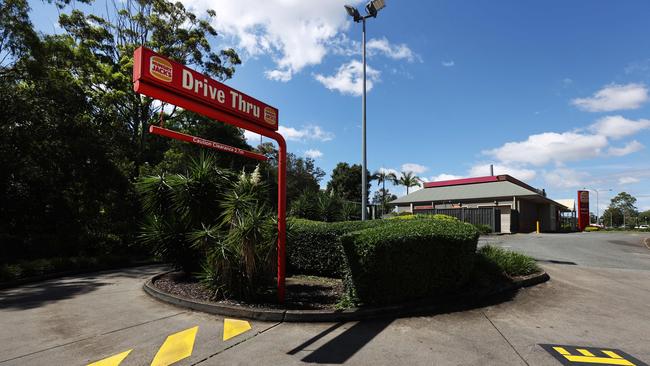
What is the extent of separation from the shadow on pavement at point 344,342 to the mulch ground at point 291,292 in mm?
886

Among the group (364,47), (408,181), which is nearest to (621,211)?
(408,181)

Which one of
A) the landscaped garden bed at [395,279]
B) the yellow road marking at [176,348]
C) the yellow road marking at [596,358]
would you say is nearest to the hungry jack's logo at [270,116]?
the landscaped garden bed at [395,279]

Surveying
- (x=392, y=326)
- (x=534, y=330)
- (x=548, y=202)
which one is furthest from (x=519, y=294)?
(x=548, y=202)

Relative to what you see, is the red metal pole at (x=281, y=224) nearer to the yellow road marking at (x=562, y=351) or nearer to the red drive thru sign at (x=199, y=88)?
the red drive thru sign at (x=199, y=88)

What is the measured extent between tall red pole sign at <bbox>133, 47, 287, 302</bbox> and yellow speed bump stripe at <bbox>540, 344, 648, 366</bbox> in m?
3.94

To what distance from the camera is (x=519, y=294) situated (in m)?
6.96

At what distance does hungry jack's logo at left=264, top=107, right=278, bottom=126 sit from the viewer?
6.35 meters

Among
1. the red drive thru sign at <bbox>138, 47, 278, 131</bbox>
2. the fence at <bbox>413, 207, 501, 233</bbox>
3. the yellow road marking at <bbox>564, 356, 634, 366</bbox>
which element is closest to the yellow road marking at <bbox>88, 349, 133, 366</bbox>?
the red drive thru sign at <bbox>138, 47, 278, 131</bbox>

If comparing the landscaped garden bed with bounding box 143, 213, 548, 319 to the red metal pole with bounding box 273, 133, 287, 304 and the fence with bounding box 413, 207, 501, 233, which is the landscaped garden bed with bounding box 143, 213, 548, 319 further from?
the fence with bounding box 413, 207, 501, 233

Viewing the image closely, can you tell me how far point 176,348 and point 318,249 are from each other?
15.9ft

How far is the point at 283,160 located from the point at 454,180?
3587cm

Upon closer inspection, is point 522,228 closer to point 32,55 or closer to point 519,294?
point 519,294

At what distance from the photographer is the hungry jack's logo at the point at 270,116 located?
635cm

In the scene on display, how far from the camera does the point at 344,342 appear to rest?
464 centimetres
